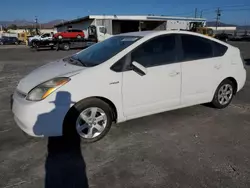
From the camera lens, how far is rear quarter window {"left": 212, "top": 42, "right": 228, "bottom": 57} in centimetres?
448

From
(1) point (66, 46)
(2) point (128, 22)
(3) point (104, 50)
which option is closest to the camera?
(3) point (104, 50)

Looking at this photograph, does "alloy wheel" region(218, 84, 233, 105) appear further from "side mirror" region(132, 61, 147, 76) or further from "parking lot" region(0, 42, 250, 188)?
"side mirror" region(132, 61, 147, 76)

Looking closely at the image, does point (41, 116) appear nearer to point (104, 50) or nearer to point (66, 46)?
point (104, 50)

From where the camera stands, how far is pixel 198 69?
4.21m

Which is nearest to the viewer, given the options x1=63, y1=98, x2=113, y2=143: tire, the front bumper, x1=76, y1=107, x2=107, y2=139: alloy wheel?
the front bumper

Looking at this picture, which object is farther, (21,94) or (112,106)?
(112,106)

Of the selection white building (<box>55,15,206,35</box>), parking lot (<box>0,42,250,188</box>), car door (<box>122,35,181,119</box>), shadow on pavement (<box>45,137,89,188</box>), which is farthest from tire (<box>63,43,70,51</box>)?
shadow on pavement (<box>45,137,89,188</box>)

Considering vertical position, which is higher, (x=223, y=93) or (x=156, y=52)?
(x=156, y=52)

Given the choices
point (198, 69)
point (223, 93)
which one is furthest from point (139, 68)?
point (223, 93)

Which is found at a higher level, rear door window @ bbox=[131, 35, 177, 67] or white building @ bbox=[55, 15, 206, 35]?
white building @ bbox=[55, 15, 206, 35]

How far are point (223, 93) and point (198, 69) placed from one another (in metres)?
1.00

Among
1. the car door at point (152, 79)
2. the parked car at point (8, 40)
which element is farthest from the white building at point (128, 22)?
the car door at point (152, 79)

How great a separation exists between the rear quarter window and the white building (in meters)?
35.8

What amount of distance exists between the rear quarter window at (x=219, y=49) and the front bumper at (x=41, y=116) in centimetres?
297
